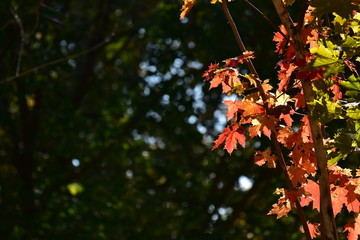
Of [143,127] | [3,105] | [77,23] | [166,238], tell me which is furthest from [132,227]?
[77,23]

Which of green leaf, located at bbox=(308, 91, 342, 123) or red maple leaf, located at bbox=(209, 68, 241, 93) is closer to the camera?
green leaf, located at bbox=(308, 91, 342, 123)

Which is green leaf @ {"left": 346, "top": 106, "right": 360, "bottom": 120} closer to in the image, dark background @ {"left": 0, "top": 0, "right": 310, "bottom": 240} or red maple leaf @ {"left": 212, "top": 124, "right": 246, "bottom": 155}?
red maple leaf @ {"left": 212, "top": 124, "right": 246, "bottom": 155}

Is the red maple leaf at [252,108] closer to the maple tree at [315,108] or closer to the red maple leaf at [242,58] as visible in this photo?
the maple tree at [315,108]

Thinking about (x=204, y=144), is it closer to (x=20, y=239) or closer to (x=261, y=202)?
(x=261, y=202)

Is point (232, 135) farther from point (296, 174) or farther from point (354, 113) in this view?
point (354, 113)

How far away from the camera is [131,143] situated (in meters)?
8.95

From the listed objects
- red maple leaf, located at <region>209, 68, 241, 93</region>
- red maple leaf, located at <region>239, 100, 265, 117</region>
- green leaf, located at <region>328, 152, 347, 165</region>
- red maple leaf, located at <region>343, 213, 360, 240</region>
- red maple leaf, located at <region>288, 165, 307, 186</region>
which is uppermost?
red maple leaf, located at <region>209, 68, 241, 93</region>

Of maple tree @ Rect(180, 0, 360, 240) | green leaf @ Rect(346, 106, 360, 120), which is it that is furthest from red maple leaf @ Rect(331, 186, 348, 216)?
green leaf @ Rect(346, 106, 360, 120)

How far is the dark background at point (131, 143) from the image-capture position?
23.4 ft

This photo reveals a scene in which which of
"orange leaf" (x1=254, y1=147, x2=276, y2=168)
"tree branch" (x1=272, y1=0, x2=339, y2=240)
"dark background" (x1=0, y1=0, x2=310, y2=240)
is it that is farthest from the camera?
"dark background" (x1=0, y1=0, x2=310, y2=240)

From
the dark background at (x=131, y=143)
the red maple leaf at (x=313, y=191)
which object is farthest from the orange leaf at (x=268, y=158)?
the dark background at (x=131, y=143)

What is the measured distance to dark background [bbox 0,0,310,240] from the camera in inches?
281

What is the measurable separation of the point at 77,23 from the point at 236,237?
13.2 ft

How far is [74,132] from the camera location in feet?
26.9
